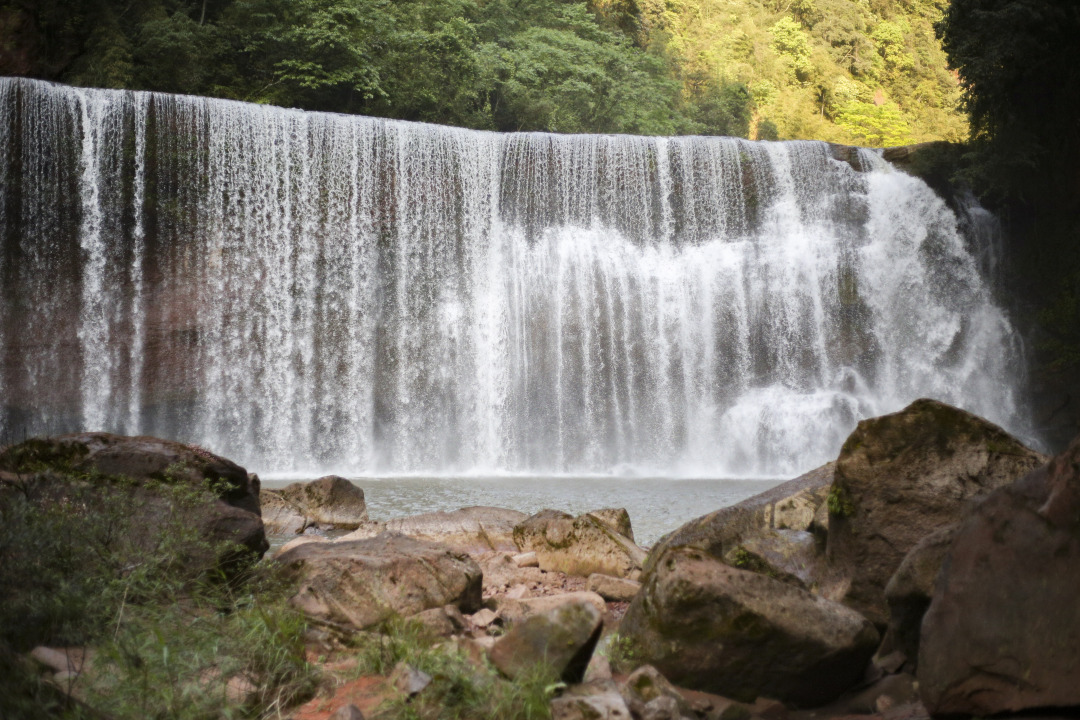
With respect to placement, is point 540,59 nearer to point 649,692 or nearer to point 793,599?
point 793,599

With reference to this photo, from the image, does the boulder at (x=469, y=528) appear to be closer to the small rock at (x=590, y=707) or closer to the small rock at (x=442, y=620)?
the small rock at (x=442, y=620)

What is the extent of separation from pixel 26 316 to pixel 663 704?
1723 centimetres

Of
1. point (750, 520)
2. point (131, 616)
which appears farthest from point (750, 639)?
point (131, 616)

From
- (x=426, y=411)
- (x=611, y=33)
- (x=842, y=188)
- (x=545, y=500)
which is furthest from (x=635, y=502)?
(x=611, y=33)

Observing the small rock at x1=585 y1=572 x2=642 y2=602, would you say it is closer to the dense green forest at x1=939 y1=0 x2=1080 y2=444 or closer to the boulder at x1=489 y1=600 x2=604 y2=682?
the boulder at x1=489 y1=600 x2=604 y2=682

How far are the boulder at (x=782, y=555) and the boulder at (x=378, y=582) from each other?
179 cm

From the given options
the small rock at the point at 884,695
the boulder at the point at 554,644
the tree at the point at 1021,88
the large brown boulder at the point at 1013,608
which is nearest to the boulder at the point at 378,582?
the boulder at the point at 554,644

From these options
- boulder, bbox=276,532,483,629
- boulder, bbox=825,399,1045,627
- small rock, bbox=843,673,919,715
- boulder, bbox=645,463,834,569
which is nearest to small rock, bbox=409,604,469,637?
boulder, bbox=276,532,483,629

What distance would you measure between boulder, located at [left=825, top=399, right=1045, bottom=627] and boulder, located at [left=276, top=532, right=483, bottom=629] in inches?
96.7

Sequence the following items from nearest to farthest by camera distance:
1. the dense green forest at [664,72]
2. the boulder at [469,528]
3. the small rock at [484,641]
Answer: the small rock at [484,641]
the boulder at [469,528]
the dense green forest at [664,72]

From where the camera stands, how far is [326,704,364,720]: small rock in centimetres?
363

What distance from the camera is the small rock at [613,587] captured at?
6.77 meters

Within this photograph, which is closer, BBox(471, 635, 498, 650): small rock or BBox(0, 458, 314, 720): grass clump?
BBox(0, 458, 314, 720): grass clump

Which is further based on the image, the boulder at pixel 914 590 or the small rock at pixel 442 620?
the small rock at pixel 442 620
